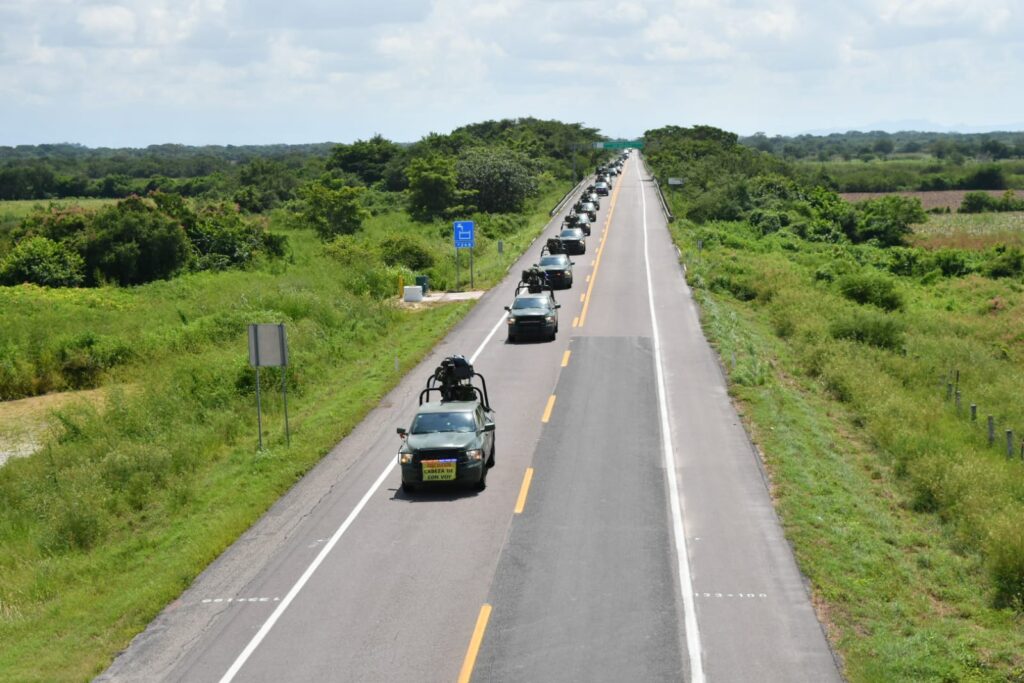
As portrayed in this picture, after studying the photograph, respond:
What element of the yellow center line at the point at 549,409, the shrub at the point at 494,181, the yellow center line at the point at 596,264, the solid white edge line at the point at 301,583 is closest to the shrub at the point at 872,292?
the yellow center line at the point at 596,264

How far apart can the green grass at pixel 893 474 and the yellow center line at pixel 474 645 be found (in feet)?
14.7

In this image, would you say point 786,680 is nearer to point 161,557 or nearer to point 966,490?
point 966,490

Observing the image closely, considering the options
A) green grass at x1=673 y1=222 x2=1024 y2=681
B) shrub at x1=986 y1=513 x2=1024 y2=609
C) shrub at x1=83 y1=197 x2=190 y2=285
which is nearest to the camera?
green grass at x1=673 y1=222 x2=1024 y2=681

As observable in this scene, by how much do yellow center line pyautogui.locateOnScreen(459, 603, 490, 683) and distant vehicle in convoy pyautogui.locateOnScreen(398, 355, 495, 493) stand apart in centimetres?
483

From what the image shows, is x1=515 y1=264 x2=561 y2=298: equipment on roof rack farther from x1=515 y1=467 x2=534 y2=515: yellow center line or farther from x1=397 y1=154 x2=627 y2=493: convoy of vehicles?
x1=515 y1=467 x2=534 y2=515: yellow center line

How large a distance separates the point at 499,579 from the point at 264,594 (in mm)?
3405

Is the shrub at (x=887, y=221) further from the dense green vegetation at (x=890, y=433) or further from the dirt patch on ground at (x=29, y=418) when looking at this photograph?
the dirt patch on ground at (x=29, y=418)

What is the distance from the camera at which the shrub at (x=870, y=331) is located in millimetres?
35562

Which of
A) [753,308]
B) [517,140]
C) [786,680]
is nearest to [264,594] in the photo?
[786,680]

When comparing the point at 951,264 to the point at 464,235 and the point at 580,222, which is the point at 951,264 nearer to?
the point at 580,222

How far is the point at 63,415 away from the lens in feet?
86.9

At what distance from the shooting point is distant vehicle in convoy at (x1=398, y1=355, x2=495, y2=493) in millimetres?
18625

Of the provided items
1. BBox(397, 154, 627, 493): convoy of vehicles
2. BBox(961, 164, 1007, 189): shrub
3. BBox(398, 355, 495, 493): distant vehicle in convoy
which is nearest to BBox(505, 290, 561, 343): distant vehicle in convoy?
BBox(397, 154, 627, 493): convoy of vehicles

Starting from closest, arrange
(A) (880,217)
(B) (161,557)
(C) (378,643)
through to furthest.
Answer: (C) (378,643)
(B) (161,557)
(A) (880,217)
